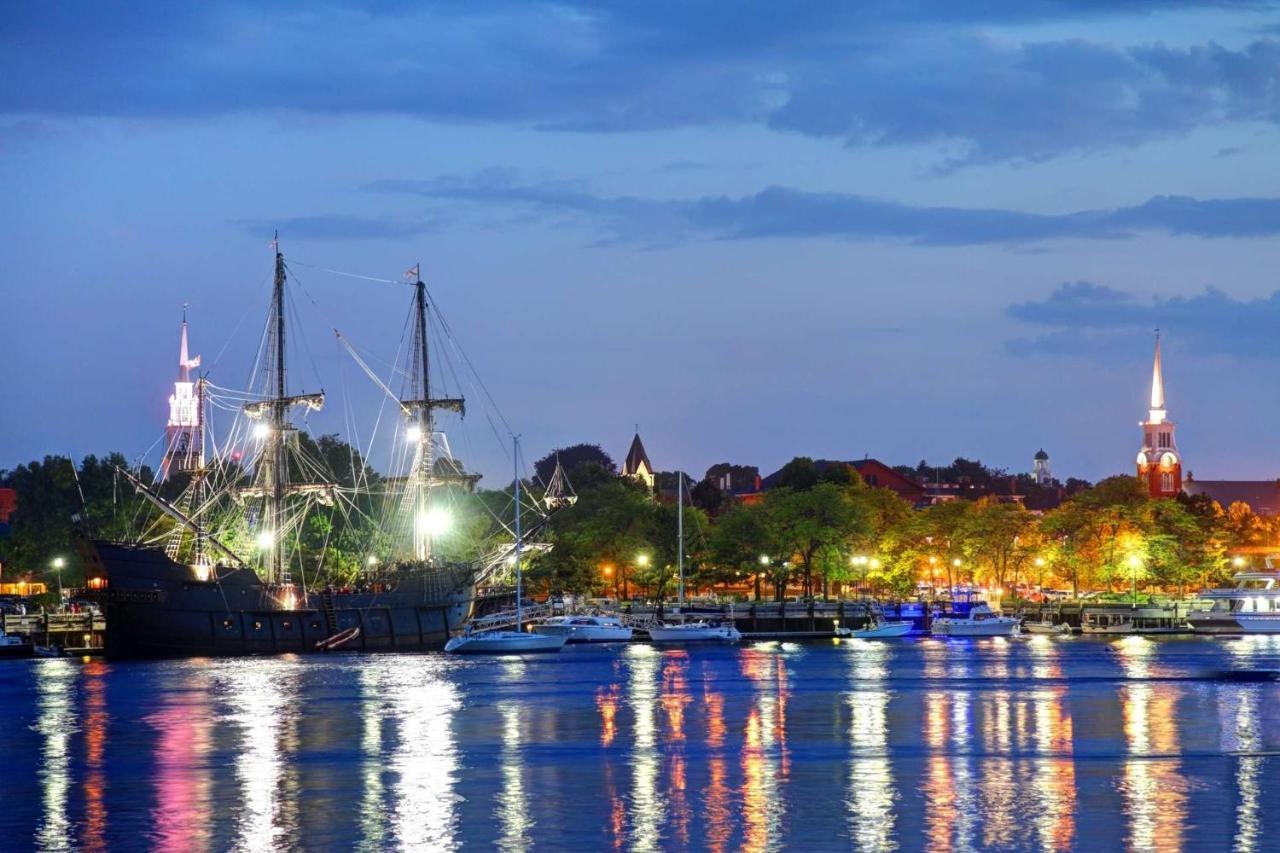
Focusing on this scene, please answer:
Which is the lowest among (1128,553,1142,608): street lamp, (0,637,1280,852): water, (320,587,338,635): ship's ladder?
(0,637,1280,852): water

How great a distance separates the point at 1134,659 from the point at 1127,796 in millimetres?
76596

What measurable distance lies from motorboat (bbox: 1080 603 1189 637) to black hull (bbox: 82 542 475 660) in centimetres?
5862

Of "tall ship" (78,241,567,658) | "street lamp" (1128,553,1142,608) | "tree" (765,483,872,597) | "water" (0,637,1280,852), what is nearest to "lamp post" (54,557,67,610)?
"tall ship" (78,241,567,658)

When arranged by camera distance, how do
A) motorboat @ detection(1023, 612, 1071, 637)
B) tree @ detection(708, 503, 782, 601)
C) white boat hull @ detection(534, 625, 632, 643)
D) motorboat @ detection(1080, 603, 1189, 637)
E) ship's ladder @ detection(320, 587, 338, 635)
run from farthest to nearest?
tree @ detection(708, 503, 782, 601) → motorboat @ detection(1023, 612, 1071, 637) → motorboat @ detection(1080, 603, 1189, 637) → white boat hull @ detection(534, 625, 632, 643) → ship's ladder @ detection(320, 587, 338, 635)

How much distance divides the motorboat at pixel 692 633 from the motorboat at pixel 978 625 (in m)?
21.0

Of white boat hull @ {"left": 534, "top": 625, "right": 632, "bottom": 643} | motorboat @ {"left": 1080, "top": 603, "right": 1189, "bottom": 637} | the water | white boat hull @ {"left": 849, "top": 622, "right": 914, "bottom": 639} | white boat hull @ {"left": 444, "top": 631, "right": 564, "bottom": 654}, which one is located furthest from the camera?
motorboat @ {"left": 1080, "top": 603, "right": 1189, "bottom": 637}

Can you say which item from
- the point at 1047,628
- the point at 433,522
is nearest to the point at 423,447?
the point at 433,522

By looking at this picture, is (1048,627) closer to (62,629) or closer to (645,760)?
(62,629)

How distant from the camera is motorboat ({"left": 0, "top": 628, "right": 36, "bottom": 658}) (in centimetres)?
13888

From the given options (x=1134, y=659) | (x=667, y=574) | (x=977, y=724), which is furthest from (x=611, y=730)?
(x=667, y=574)

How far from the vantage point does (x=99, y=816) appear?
5200 centimetres

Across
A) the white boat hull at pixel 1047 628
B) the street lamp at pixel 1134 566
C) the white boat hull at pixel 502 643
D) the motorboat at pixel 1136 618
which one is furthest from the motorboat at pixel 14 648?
the street lamp at pixel 1134 566

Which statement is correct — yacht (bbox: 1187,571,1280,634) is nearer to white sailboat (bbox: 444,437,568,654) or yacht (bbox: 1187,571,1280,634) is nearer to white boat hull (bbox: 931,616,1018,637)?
white boat hull (bbox: 931,616,1018,637)

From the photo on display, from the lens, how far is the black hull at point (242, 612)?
424ft
